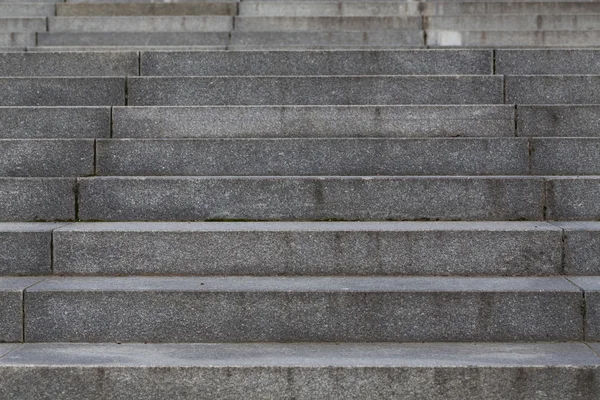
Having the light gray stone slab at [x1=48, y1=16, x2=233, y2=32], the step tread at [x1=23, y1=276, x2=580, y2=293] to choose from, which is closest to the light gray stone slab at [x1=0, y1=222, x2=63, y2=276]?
the step tread at [x1=23, y1=276, x2=580, y2=293]

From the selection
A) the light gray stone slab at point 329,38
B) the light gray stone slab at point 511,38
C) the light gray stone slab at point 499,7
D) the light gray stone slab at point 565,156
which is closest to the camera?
the light gray stone slab at point 565,156

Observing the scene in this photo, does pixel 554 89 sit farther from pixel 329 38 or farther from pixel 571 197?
pixel 329 38

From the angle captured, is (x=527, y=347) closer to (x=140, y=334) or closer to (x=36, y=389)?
(x=140, y=334)

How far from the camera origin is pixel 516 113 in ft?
18.1

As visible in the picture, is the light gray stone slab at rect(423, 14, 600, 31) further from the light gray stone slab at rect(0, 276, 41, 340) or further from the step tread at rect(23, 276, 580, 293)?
the light gray stone slab at rect(0, 276, 41, 340)

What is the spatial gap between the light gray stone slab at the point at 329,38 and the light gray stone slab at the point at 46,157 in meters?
3.08

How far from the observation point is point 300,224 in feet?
14.8

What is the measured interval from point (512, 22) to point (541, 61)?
1857mm

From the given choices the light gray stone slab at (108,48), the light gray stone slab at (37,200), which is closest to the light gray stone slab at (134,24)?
the light gray stone slab at (108,48)

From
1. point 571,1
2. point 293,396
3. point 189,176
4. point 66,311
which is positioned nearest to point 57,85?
point 189,176

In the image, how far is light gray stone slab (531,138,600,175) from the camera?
506cm

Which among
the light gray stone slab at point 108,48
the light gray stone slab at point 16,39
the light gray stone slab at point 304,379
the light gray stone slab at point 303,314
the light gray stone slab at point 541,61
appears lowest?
the light gray stone slab at point 304,379

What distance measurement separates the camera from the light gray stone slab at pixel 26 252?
13.9ft

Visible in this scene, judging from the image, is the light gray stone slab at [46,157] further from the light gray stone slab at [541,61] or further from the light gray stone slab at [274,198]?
the light gray stone slab at [541,61]
